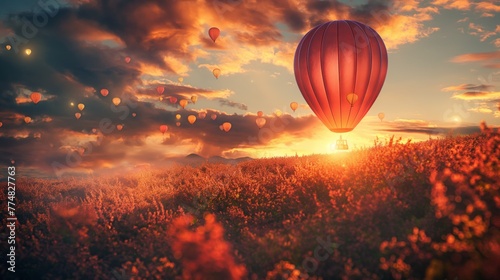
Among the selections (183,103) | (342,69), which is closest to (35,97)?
(183,103)

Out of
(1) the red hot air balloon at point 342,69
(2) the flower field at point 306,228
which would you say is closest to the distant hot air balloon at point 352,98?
(1) the red hot air balloon at point 342,69

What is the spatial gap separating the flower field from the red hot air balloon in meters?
6.43

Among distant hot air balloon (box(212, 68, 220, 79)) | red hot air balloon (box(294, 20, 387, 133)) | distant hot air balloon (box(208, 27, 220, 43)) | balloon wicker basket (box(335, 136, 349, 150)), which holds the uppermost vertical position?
distant hot air balloon (box(208, 27, 220, 43))

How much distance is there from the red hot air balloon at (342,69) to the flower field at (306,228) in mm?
6432

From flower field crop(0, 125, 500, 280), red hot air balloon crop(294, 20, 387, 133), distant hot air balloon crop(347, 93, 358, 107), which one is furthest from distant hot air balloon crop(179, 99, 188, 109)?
flower field crop(0, 125, 500, 280)

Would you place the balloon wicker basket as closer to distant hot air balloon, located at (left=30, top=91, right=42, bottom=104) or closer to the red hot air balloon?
the red hot air balloon

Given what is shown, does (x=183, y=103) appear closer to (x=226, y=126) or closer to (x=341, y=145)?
(x=226, y=126)

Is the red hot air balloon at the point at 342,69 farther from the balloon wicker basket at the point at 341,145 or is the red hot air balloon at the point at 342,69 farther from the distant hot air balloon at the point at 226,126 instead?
the distant hot air balloon at the point at 226,126

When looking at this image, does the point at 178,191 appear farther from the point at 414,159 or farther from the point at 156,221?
the point at 414,159

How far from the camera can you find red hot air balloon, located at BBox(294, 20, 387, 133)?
14.9 meters

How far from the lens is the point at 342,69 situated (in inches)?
586

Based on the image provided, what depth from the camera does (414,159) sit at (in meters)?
8.08

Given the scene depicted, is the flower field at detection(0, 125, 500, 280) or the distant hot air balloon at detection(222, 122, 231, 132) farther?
the distant hot air balloon at detection(222, 122, 231, 132)

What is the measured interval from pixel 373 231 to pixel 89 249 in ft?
17.5
